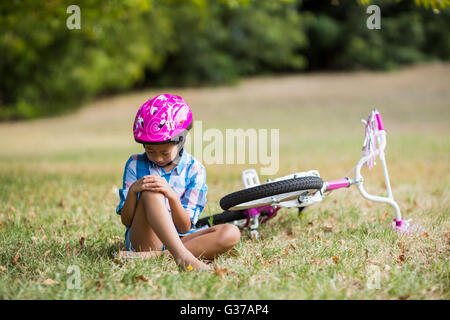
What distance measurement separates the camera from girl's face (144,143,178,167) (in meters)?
3.15

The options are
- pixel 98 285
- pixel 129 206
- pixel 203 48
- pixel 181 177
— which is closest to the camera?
pixel 98 285

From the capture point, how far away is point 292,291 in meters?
2.72

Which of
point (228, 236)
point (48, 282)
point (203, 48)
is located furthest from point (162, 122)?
point (203, 48)

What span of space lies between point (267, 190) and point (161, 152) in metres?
0.79

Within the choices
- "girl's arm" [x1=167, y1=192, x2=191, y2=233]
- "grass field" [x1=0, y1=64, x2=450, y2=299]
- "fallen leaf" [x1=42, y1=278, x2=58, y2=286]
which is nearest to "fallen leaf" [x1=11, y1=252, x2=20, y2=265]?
"grass field" [x1=0, y1=64, x2=450, y2=299]

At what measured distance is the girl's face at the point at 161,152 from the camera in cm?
315

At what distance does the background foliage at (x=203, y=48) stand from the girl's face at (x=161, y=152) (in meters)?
15.8

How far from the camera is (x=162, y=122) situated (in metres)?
3.10

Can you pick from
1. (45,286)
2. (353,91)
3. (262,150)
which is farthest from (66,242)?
(353,91)

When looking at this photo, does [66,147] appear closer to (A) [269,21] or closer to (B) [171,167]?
(B) [171,167]

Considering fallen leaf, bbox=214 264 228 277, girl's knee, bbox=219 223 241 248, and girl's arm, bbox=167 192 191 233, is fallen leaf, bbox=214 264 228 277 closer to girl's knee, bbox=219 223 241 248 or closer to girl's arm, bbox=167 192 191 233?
girl's knee, bbox=219 223 241 248

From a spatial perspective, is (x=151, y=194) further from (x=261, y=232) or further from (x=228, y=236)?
(x=261, y=232)

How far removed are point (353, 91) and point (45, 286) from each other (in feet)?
70.4

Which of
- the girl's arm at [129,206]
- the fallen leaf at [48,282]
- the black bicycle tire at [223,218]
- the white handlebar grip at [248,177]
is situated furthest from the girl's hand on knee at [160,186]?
the white handlebar grip at [248,177]
